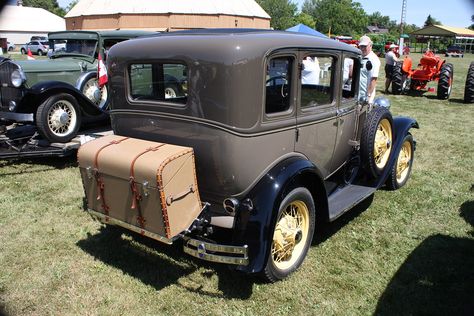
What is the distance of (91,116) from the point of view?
7066mm

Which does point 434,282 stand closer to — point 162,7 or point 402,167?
point 402,167

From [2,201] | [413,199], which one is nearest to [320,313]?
[413,199]

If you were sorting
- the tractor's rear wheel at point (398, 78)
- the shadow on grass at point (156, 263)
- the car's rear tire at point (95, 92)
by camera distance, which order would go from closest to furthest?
the shadow on grass at point (156, 263) → the car's rear tire at point (95, 92) → the tractor's rear wheel at point (398, 78)

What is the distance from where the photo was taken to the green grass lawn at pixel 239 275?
3172 millimetres

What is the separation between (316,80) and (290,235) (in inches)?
61.0

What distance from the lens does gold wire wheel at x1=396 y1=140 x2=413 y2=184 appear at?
5480 millimetres

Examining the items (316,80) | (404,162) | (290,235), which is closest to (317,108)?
(316,80)

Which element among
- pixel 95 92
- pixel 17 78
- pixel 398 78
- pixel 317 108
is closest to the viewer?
pixel 317 108

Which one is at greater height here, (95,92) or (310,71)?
(310,71)

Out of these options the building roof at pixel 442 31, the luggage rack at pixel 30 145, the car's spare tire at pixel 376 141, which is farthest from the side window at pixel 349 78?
the building roof at pixel 442 31

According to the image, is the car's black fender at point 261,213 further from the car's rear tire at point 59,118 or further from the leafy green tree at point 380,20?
the leafy green tree at point 380,20

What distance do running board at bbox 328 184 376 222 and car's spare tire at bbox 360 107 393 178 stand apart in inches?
10.7

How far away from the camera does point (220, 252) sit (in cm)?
302

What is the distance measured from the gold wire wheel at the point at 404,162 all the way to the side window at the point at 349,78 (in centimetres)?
141
